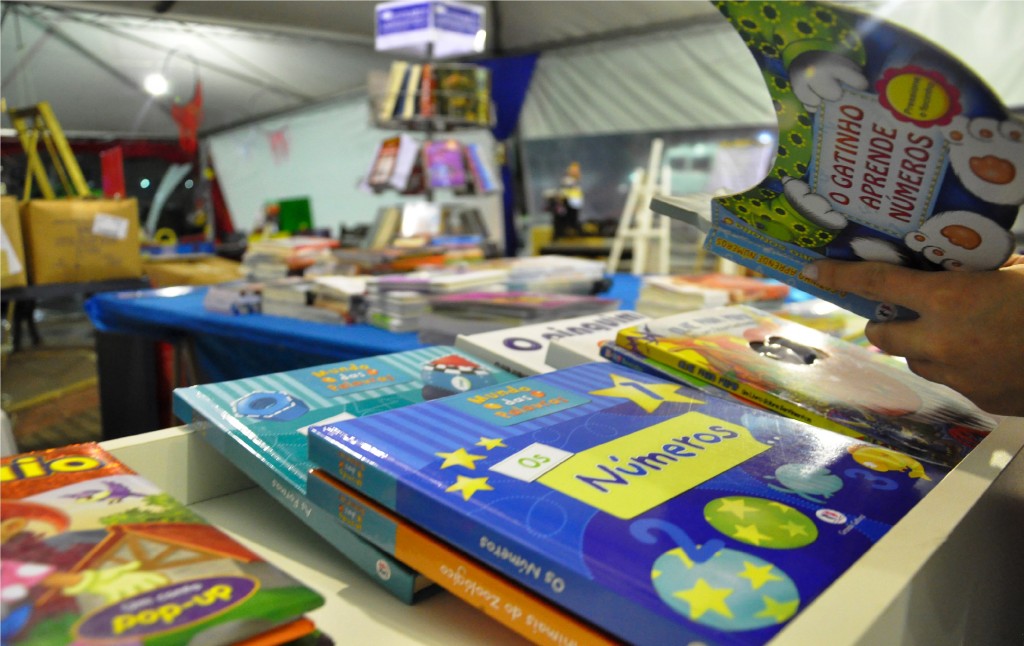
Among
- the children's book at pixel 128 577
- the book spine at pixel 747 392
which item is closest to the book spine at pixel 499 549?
the children's book at pixel 128 577

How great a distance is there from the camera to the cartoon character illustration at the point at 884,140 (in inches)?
15.5

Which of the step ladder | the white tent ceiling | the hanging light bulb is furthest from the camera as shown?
the hanging light bulb

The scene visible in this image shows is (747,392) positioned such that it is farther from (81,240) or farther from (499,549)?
(81,240)

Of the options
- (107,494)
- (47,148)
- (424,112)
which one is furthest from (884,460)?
(47,148)

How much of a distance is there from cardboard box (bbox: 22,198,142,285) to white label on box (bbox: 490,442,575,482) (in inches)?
104

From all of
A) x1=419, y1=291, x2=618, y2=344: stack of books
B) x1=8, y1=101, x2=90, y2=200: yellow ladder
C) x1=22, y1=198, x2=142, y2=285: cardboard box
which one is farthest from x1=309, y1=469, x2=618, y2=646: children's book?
x1=8, y1=101, x2=90, y2=200: yellow ladder

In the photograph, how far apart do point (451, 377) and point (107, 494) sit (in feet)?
1.39

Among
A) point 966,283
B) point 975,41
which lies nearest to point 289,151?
point 975,41

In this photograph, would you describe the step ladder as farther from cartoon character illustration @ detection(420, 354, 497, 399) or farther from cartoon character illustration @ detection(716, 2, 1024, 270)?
cartoon character illustration @ detection(716, 2, 1024, 270)

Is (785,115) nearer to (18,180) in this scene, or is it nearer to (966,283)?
(966,283)

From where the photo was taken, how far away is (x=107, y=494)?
0.43 m

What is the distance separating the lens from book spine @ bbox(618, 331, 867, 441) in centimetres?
65

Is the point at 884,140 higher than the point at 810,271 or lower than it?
higher

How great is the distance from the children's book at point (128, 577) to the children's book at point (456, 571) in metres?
0.12
